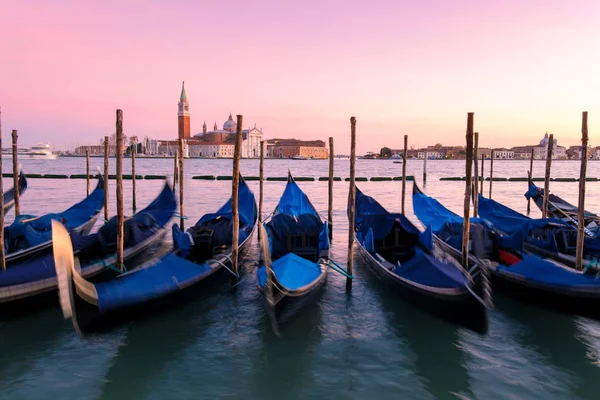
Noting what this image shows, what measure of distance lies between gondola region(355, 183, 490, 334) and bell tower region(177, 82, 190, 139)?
93.3 meters

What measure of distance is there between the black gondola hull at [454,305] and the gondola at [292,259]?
115cm

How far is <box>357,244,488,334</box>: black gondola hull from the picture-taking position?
4.10m

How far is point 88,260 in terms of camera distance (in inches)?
246

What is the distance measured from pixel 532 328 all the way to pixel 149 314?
4337mm

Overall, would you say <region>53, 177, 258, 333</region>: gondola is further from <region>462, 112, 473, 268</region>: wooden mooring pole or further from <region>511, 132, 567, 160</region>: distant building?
<region>511, 132, 567, 160</region>: distant building

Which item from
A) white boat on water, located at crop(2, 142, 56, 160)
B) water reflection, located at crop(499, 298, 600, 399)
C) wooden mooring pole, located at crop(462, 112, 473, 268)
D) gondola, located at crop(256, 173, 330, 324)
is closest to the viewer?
water reflection, located at crop(499, 298, 600, 399)

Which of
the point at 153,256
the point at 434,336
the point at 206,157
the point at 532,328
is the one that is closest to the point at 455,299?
the point at 434,336

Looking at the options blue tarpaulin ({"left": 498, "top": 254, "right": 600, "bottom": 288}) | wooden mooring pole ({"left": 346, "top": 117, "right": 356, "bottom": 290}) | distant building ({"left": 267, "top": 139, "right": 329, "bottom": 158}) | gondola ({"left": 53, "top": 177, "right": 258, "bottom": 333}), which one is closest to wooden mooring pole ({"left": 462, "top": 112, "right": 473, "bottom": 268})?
blue tarpaulin ({"left": 498, "top": 254, "right": 600, "bottom": 288})

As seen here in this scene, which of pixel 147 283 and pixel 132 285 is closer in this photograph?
pixel 132 285

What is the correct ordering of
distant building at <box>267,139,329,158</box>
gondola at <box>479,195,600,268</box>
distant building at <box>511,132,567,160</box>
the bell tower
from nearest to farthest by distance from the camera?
1. gondola at <box>479,195,600,268</box>
2. the bell tower
3. distant building at <box>267,139,329,158</box>
4. distant building at <box>511,132,567,160</box>

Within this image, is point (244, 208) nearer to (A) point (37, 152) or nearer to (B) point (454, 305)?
(B) point (454, 305)

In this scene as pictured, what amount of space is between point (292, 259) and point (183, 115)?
315ft

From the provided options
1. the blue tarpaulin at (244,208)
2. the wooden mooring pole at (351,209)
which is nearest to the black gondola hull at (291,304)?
the wooden mooring pole at (351,209)

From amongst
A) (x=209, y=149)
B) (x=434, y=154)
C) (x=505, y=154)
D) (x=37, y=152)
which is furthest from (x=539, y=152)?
(x=37, y=152)
